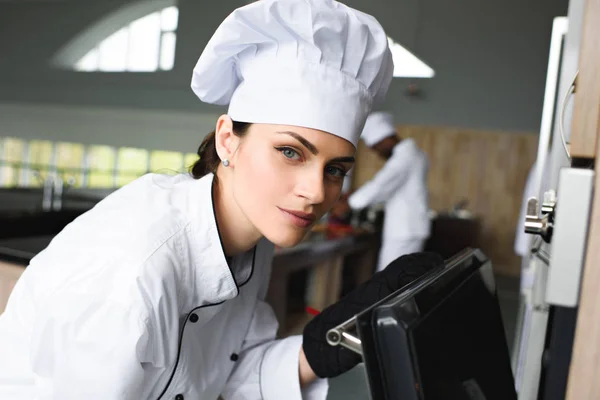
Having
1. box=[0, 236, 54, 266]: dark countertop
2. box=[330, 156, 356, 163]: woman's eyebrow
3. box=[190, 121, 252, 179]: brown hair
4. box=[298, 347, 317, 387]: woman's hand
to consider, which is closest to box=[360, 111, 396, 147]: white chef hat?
box=[0, 236, 54, 266]: dark countertop

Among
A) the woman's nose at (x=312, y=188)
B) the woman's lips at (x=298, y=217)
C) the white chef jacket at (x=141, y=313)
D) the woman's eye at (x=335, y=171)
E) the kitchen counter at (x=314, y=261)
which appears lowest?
the kitchen counter at (x=314, y=261)

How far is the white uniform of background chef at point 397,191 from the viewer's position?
385 centimetres

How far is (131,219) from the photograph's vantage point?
2.78 ft

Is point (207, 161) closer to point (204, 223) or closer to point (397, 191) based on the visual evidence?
point (204, 223)

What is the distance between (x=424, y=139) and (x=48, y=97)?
13.4 feet

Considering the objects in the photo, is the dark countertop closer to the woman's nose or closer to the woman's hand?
the woman's hand

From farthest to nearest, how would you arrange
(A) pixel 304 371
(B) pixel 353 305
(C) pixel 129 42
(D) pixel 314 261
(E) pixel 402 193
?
(C) pixel 129 42 → (E) pixel 402 193 → (D) pixel 314 261 → (A) pixel 304 371 → (B) pixel 353 305

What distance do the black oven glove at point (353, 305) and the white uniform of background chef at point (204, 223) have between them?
0.09 metres

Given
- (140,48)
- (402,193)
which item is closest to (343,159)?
(402,193)

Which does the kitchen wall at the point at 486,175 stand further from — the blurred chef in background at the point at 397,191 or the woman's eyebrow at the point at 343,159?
the woman's eyebrow at the point at 343,159

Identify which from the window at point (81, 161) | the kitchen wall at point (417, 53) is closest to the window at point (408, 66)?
the kitchen wall at point (417, 53)

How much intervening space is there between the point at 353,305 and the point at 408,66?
5426 mm

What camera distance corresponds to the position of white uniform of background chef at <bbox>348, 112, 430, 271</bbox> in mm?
3854

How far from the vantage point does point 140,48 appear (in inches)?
204
